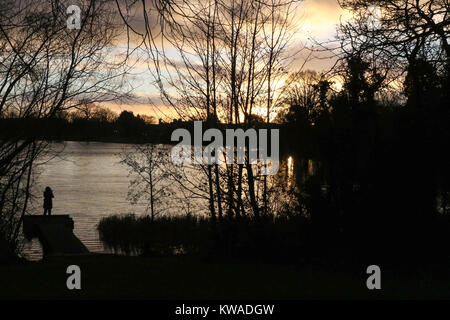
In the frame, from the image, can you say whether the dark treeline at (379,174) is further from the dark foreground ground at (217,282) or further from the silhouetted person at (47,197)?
the silhouetted person at (47,197)

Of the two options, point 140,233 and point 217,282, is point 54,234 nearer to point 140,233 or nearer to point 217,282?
point 140,233

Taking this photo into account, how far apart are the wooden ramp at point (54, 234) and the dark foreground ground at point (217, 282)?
14.1m

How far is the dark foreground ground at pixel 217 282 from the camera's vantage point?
7.75 metres

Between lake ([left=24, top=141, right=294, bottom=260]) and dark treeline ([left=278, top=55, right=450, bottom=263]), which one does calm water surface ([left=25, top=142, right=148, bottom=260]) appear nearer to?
lake ([left=24, top=141, right=294, bottom=260])

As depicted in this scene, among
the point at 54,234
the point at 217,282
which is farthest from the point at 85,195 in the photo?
the point at 217,282

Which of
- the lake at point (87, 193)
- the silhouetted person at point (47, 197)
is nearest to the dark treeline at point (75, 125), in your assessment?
the lake at point (87, 193)

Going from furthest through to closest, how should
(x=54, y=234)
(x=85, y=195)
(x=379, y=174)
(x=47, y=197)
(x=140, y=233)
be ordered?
(x=85, y=195), (x=47, y=197), (x=140, y=233), (x=54, y=234), (x=379, y=174)

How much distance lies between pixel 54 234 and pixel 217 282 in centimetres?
2050

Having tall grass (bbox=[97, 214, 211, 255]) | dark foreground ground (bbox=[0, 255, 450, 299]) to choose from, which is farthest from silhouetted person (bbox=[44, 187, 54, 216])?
dark foreground ground (bbox=[0, 255, 450, 299])

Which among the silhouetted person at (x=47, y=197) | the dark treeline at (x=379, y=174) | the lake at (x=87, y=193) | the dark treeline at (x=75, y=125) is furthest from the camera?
the silhouetted person at (x=47, y=197)

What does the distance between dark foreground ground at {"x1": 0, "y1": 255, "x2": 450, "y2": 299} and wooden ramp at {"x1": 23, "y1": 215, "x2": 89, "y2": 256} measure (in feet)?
46.3

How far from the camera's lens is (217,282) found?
28.5 ft
